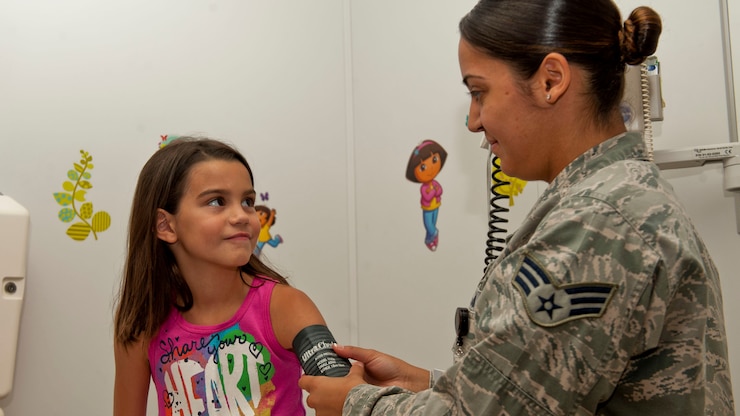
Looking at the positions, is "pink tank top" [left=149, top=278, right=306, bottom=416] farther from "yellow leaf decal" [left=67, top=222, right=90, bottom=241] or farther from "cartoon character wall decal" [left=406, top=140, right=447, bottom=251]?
"cartoon character wall decal" [left=406, top=140, right=447, bottom=251]

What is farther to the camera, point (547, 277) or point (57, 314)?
point (57, 314)

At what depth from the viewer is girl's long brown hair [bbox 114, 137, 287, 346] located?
5.22ft

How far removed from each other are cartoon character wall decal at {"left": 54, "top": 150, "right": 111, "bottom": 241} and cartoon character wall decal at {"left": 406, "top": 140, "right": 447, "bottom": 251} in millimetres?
1111

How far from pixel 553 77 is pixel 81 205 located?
183cm

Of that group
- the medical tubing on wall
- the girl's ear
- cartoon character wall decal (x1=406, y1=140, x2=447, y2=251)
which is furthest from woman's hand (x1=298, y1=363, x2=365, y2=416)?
cartoon character wall decal (x1=406, y1=140, x2=447, y2=251)

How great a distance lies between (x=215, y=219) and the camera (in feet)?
5.04

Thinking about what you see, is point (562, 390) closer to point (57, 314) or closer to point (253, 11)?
point (57, 314)

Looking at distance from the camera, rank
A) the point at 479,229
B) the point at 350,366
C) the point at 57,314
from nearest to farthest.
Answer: the point at 350,366 → the point at 57,314 → the point at 479,229

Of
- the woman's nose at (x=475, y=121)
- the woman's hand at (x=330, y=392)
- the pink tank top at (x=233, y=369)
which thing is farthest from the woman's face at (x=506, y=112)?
the pink tank top at (x=233, y=369)

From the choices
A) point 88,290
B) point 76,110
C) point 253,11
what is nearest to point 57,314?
point 88,290

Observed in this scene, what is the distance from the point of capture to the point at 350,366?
1298mm

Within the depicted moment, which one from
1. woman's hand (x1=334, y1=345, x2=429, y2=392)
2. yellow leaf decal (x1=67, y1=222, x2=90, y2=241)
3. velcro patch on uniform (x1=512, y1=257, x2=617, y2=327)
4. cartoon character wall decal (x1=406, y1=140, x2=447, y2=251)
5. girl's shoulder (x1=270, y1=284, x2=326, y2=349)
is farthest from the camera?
cartoon character wall decal (x1=406, y1=140, x2=447, y2=251)

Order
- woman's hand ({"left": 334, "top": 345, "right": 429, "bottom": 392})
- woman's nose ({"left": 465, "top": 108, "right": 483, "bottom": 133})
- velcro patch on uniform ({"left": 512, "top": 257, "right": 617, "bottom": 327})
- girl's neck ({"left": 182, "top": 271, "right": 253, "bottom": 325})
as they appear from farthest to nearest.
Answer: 1. girl's neck ({"left": 182, "top": 271, "right": 253, "bottom": 325})
2. woman's hand ({"left": 334, "top": 345, "right": 429, "bottom": 392})
3. woman's nose ({"left": 465, "top": 108, "right": 483, "bottom": 133})
4. velcro patch on uniform ({"left": 512, "top": 257, "right": 617, "bottom": 327})

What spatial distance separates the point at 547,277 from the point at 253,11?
214 cm
